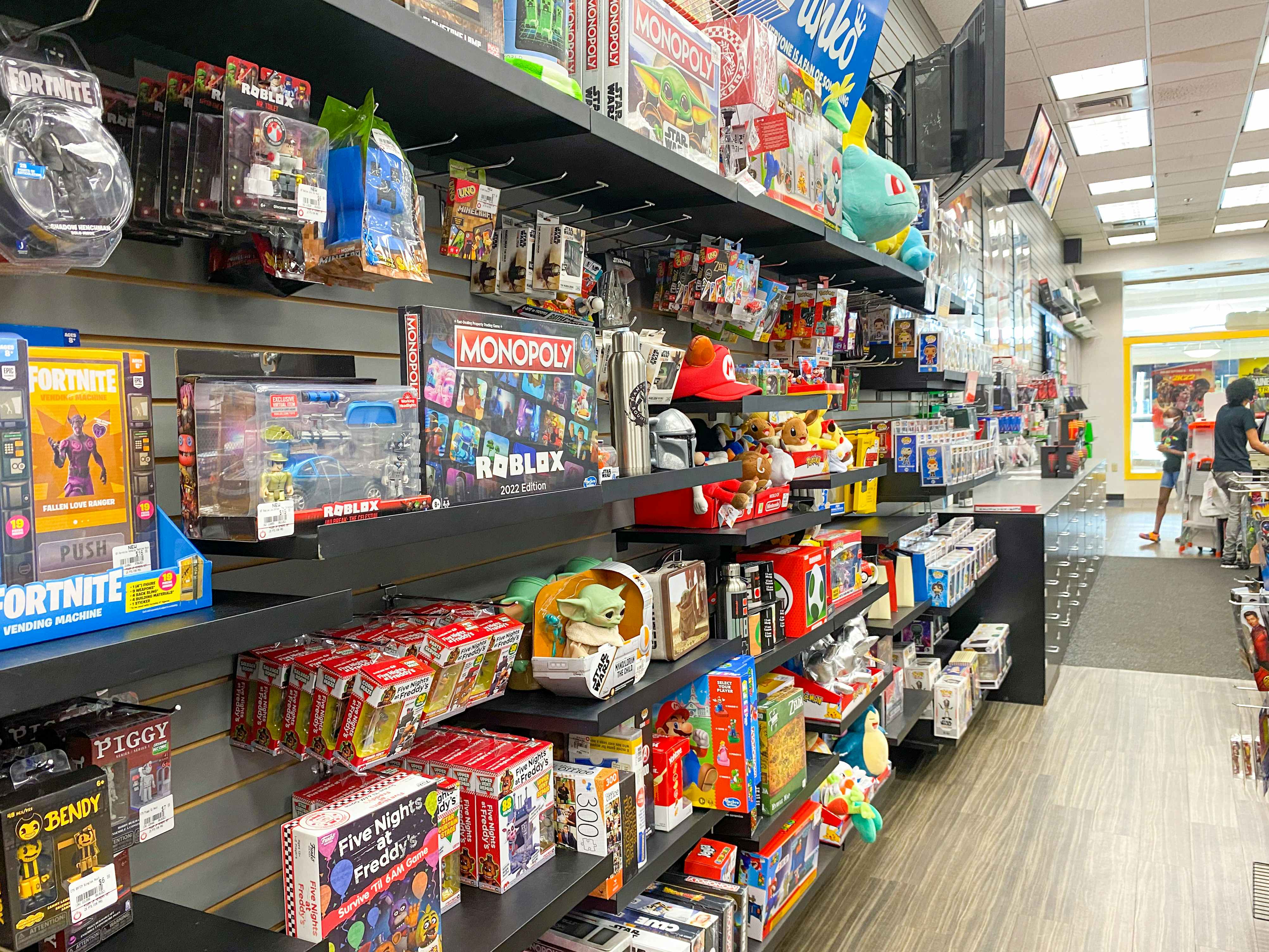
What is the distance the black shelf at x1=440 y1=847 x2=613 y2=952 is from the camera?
135 centimetres

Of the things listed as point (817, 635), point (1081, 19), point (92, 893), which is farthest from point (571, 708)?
point (1081, 19)

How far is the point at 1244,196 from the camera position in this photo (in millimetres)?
10211

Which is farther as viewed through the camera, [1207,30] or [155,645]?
[1207,30]

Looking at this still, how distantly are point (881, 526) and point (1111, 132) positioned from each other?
5.60 m

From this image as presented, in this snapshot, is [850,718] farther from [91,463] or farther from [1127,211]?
[1127,211]

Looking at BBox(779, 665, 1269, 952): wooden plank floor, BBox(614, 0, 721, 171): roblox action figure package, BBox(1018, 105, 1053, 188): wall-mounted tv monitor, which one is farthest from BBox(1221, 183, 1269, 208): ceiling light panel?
BBox(614, 0, 721, 171): roblox action figure package

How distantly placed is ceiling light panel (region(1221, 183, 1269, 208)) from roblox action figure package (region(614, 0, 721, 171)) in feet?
33.4

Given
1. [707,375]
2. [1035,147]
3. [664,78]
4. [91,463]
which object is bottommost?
[91,463]

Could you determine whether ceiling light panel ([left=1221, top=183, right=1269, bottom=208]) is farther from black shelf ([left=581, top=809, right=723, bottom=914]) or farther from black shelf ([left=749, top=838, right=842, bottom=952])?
black shelf ([left=581, top=809, right=723, bottom=914])

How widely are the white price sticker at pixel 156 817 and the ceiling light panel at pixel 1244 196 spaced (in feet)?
38.2

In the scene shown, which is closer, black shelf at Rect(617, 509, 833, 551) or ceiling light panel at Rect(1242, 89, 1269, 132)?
black shelf at Rect(617, 509, 833, 551)

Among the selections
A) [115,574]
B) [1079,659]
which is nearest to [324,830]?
[115,574]

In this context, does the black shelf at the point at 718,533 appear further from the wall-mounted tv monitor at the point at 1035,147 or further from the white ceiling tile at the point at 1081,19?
the wall-mounted tv monitor at the point at 1035,147

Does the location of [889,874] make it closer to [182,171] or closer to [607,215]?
[607,215]
